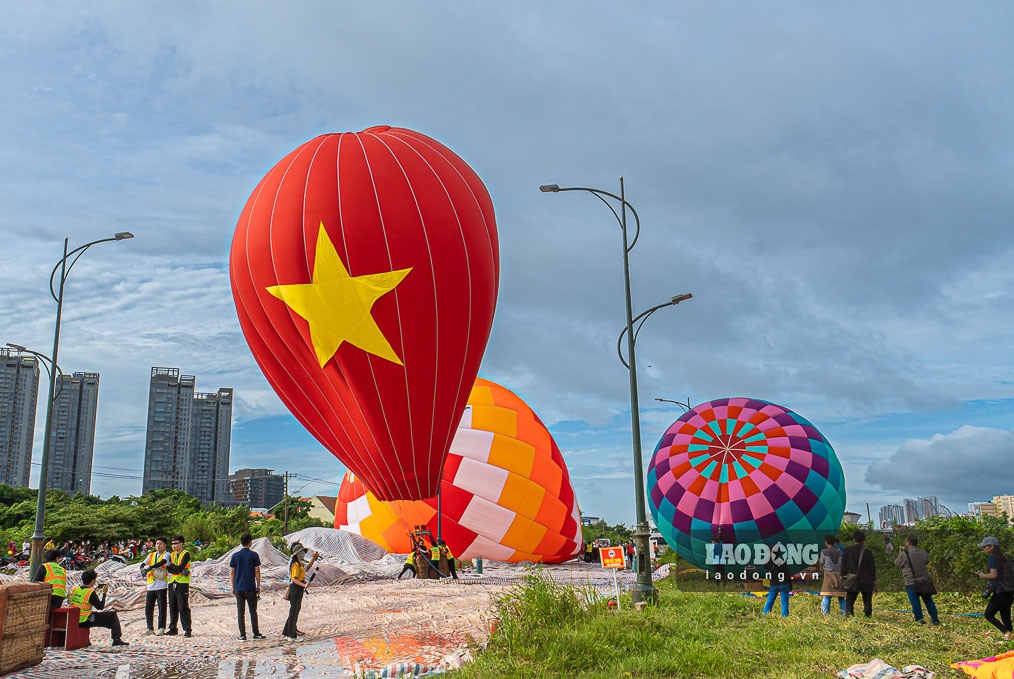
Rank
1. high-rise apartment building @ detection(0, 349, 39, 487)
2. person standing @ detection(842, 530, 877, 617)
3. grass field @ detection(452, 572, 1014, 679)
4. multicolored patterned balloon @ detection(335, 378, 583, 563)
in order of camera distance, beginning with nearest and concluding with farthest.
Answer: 1. grass field @ detection(452, 572, 1014, 679)
2. person standing @ detection(842, 530, 877, 617)
3. multicolored patterned balloon @ detection(335, 378, 583, 563)
4. high-rise apartment building @ detection(0, 349, 39, 487)

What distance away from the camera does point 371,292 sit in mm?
19703

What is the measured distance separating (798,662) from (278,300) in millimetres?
14322

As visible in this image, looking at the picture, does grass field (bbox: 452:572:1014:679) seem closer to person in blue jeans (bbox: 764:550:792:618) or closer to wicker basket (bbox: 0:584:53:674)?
person in blue jeans (bbox: 764:550:792:618)

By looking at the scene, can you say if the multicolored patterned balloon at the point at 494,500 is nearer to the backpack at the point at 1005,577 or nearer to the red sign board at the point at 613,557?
the red sign board at the point at 613,557

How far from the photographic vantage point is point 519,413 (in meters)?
31.0

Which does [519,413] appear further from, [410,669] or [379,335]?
[410,669]

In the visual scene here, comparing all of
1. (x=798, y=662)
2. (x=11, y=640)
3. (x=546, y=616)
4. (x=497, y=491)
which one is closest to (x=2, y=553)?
(x=497, y=491)

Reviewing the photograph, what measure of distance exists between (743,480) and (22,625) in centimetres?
1599

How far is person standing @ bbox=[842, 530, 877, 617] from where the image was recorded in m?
13.5

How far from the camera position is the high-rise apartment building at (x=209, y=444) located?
103 meters

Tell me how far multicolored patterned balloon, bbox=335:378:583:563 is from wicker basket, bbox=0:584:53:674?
682 inches

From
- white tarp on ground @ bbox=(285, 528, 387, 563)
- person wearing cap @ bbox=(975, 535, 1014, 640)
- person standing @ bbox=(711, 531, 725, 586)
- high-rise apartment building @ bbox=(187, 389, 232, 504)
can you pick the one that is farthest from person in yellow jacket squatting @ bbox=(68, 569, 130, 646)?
high-rise apartment building @ bbox=(187, 389, 232, 504)

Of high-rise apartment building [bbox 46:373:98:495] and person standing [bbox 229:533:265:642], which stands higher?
high-rise apartment building [bbox 46:373:98:495]

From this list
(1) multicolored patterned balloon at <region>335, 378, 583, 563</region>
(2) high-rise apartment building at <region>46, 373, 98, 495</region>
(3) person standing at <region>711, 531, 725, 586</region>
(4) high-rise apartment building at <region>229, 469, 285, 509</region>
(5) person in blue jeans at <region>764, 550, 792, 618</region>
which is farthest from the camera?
(4) high-rise apartment building at <region>229, 469, 285, 509</region>
